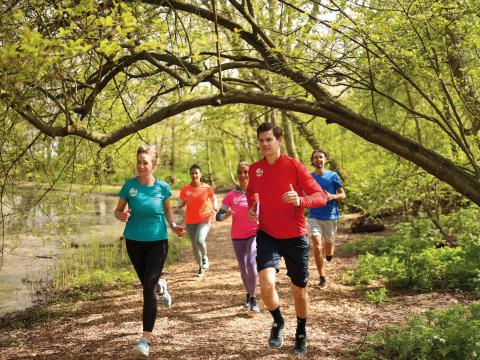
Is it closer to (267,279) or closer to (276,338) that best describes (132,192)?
(267,279)

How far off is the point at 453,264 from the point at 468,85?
2.57 meters

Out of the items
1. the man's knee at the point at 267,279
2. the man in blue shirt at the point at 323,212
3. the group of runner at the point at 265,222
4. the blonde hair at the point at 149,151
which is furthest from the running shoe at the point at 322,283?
the blonde hair at the point at 149,151

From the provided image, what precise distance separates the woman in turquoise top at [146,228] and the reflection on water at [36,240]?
1.87m

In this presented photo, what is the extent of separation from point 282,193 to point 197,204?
13.0 feet

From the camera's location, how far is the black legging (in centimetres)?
452

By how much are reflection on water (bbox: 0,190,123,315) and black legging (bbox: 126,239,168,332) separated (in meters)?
2.01

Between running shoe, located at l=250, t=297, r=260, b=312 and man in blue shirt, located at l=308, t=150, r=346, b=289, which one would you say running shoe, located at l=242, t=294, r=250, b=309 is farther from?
man in blue shirt, located at l=308, t=150, r=346, b=289

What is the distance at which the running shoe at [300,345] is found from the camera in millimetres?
4369

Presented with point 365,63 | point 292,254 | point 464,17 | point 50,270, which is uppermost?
point 464,17

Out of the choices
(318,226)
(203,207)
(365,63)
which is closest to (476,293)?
(318,226)

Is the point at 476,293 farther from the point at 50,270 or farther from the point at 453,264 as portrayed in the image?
the point at 50,270

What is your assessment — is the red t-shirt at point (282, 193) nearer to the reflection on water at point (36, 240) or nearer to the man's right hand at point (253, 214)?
the man's right hand at point (253, 214)

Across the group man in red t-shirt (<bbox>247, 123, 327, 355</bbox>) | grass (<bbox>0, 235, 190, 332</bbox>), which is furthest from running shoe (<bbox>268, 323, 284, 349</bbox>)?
grass (<bbox>0, 235, 190, 332</bbox>)

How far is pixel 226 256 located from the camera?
1120 centimetres
